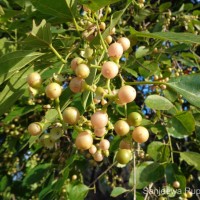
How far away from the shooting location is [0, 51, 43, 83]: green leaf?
73cm

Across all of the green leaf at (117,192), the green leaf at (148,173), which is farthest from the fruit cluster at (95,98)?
the green leaf at (117,192)

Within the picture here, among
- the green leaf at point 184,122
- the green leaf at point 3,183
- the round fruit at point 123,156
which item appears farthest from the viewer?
the green leaf at point 3,183

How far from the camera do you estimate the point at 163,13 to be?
200 cm

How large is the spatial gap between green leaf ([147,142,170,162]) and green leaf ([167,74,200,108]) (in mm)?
553

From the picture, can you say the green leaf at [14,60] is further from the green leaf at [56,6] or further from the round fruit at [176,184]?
the round fruit at [176,184]

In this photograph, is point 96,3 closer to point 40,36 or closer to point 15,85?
point 40,36

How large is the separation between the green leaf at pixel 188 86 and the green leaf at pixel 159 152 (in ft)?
1.81

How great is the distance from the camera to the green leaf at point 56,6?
75cm

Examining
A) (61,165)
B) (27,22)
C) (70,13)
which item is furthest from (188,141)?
(70,13)

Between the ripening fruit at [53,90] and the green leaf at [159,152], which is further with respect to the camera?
the green leaf at [159,152]

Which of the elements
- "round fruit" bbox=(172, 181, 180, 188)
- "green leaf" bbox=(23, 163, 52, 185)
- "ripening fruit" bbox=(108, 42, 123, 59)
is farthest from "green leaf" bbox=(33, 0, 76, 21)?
"green leaf" bbox=(23, 163, 52, 185)

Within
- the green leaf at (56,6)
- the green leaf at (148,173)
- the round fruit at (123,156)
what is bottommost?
the green leaf at (148,173)

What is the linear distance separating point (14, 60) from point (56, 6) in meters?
0.15

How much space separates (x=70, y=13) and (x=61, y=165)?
3.75 ft
